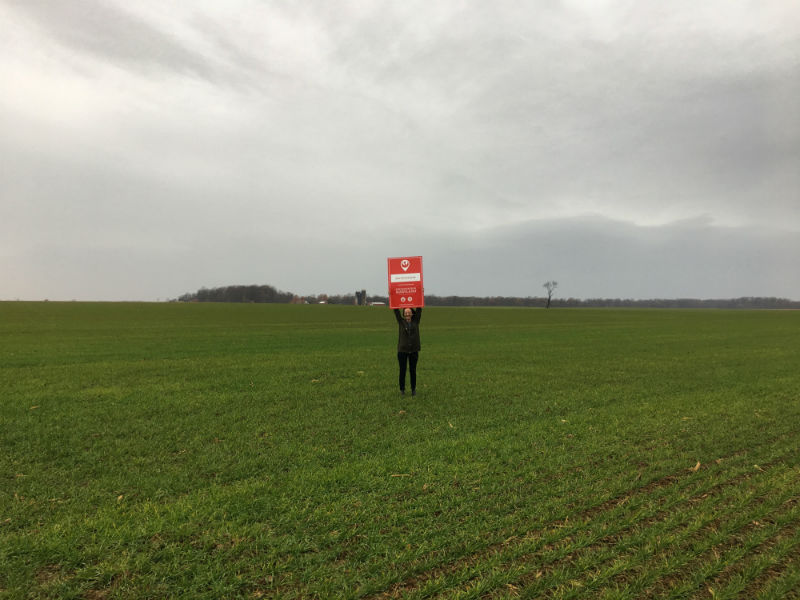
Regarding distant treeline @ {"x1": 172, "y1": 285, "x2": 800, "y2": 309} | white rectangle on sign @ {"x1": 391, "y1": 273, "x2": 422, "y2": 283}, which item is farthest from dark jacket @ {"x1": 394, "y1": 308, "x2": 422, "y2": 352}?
distant treeline @ {"x1": 172, "y1": 285, "x2": 800, "y2": 309}

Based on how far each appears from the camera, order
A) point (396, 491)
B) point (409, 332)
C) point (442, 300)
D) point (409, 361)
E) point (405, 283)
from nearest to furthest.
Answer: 1. point (396, 491)
2. point (405, 283)
3. point (409, 332)
4. point (409, 361)
5. point (442, 300)

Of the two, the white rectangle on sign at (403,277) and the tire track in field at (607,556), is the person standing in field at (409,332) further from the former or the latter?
the tire track in field at (607,556)

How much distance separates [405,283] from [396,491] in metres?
4.94

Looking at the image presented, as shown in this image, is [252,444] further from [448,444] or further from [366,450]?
[448,444]

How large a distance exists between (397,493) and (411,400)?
4932mm

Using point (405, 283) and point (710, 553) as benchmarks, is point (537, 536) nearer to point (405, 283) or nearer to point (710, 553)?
point (710, 553)

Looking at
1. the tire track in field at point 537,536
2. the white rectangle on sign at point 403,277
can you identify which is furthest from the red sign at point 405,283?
the tire track in field at point 537,536

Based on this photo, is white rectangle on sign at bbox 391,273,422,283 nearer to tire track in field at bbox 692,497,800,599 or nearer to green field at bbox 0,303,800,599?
Answer: green field at bbox 0,303,800,599

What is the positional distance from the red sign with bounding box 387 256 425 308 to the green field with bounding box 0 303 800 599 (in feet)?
7.90

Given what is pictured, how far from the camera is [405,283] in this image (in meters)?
9.20

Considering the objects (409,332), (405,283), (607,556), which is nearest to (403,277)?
(405,283)

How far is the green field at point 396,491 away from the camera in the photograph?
3557 millimetres

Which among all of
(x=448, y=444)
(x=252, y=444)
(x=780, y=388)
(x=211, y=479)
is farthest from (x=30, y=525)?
(x=780, y=388)

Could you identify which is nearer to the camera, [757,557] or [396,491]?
[757,557]
